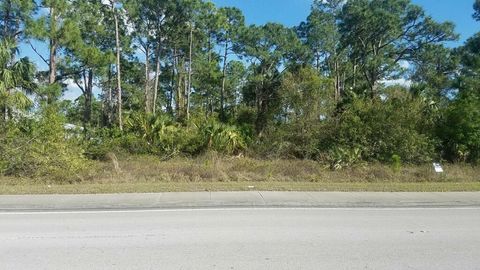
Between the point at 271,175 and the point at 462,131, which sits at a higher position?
the point at 462,131

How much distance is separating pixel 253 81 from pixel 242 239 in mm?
38830

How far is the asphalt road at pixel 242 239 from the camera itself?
5.72m

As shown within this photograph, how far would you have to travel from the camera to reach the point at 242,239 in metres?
7.10

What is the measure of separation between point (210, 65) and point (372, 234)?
43.1 metres

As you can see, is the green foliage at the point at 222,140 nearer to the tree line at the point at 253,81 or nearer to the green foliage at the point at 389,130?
the tree line at the point at 253,81

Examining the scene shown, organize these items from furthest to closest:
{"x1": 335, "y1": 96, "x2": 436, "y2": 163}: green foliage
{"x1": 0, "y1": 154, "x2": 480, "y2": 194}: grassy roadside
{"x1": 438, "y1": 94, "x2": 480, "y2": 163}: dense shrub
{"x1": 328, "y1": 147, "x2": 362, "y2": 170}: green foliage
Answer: {"x1": 438, "y1": 94, "x2": 480, "y2": 163}: dense shrub, {"x1": 335, "y1": 96, "x2": 436, "y2": 163}: green foliage, {"x1": 328, "y1": 147, "x2": 362, "y2": 170}: green foliage, {"x1": 0, "y1": 154, "x2": 480, "y2": 194}: grassy roadside

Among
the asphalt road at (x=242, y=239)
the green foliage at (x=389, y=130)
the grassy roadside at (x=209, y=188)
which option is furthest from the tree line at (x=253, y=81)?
the asphalt road at (x=242, y=239)

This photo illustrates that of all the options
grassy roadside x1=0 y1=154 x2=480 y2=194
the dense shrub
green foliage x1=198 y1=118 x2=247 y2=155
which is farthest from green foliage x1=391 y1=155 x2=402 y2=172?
green foliage x1=198 y1=118 x2=247 y2=155

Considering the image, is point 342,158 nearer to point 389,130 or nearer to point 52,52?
point 389,130

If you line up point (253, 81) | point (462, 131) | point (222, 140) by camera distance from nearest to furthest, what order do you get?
point (462, 131) → point (222, 140) → point (253, 81)

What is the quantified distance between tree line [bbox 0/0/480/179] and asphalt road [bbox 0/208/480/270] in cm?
1228

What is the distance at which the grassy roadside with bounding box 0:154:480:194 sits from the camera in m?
14.0

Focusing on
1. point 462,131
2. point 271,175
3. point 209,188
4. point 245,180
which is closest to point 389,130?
point 462,131

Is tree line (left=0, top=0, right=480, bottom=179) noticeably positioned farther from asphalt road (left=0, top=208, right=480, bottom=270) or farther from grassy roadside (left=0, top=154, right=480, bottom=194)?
asphalt road (left=0, top=208, right=480, bottom=270)
